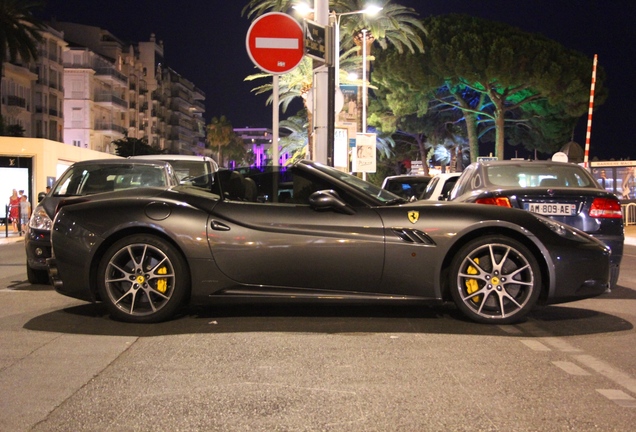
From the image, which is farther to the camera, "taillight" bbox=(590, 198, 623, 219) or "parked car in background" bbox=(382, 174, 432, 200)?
"parked car in background" bbox=(382, 174, 432, 200)

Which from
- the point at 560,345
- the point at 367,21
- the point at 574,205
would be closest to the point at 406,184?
the point at 574,205

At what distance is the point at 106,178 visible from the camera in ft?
34.6

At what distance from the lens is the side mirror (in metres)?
6.55

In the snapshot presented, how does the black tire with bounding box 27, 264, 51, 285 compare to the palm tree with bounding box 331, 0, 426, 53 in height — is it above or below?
below

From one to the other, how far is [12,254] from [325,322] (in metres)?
12.4

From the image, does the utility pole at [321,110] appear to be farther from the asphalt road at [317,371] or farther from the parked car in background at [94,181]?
the asphalt road at [317,371]

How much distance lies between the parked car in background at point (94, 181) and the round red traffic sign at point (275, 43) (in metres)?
1.91

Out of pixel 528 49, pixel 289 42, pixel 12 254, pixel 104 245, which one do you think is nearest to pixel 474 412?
pixel 104 245

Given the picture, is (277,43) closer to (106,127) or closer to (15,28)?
(15,28)

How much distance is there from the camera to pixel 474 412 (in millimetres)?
4102

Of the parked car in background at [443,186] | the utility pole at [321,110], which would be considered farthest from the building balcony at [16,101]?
the parked car in background at [443,186]

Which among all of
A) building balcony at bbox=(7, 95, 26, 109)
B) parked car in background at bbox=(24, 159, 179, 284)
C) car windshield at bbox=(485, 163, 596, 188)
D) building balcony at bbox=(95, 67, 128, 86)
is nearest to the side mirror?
car windshield at bbox=(485, 163, 596, 188)

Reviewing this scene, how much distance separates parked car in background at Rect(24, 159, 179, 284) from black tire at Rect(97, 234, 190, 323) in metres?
3.04

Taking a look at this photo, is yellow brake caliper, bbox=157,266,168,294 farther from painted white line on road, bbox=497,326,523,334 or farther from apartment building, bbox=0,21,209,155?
apartment building, bbox=0,21,209,155
